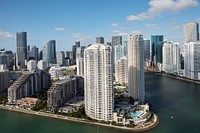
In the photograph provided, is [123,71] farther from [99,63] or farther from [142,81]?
[99,63]

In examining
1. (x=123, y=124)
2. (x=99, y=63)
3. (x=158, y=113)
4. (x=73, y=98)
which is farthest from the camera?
(x=73, y=98)

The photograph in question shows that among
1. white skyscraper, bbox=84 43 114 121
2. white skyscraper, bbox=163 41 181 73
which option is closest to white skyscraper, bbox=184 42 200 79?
white skyscraper, bbox=163 41 181 73

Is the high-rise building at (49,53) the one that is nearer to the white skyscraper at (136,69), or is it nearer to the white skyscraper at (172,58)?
the white skyscraper at (172,58)

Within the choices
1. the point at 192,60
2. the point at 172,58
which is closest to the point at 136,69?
the point at 192,60

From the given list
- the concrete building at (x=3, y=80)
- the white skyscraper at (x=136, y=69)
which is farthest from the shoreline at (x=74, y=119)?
the concrete building at (x=3, y=80)

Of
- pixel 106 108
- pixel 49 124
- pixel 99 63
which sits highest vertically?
pixel 99 63

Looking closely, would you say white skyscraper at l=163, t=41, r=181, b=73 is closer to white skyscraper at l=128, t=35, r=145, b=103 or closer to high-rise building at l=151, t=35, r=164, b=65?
high-rise building at l=151, t=35, r=164, b=65

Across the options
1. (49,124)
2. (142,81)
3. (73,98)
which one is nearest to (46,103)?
(73,98)
